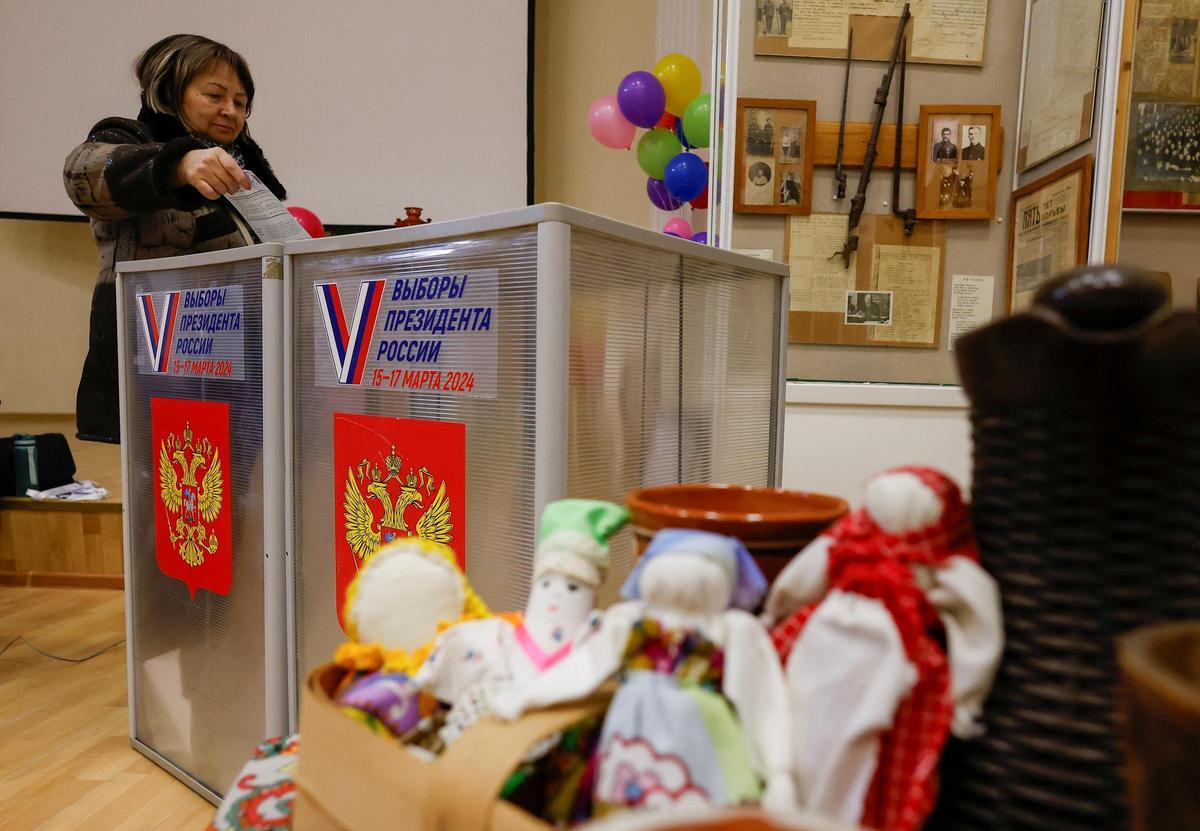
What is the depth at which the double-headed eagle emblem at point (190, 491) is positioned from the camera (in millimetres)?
1340

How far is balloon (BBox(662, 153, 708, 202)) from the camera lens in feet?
7.85

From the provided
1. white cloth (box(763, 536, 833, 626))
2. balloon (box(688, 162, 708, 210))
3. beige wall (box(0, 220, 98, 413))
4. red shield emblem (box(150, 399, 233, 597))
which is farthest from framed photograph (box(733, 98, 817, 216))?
beige wall (box(0, 220, 98, 413))

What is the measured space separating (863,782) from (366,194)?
3.53 metres

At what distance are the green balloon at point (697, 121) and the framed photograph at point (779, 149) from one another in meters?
0.35

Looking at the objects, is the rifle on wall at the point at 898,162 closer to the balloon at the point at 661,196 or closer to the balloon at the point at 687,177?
the balloon at the point at 687,177

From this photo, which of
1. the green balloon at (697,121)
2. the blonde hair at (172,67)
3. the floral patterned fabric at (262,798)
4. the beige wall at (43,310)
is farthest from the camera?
the beige wall at (43,310)

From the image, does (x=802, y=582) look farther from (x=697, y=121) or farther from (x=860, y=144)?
(x=697, y=121)

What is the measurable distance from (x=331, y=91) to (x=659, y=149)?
1.69 m

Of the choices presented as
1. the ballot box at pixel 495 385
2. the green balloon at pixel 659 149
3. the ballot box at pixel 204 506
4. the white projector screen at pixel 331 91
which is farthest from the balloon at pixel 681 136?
the ballot box at pixel 204 506

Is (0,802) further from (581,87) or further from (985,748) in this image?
(581,87)

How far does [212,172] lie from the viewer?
4.45ft

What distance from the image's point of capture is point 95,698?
1.86 metres

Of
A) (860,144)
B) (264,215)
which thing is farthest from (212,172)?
(860,144)

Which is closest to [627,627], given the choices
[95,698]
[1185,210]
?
[95,698]
